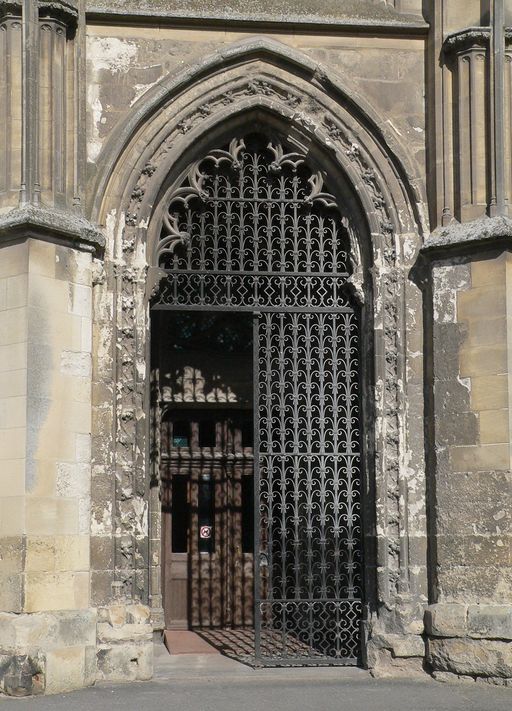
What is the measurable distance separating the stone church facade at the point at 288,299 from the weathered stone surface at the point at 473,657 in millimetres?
19

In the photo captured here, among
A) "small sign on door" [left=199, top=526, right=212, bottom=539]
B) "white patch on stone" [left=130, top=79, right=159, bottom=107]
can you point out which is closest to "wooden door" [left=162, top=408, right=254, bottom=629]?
"small sign on door" [left=199, top=526, right=212, bottom=539]

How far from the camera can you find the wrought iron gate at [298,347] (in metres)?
11.0

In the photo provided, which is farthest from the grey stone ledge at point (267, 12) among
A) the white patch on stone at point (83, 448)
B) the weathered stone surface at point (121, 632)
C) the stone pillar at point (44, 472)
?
the weathered stone surface at point (121, 632)

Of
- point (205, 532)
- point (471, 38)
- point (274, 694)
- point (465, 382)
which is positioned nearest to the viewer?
point (274, 694)

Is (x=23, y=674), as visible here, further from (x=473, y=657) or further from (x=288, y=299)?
(x=288, y=299)

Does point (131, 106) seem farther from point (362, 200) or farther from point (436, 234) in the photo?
point (436, 234)

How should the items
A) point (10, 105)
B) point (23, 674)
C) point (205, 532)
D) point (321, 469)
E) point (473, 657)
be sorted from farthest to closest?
point (205, 532) < point (321, 469) < point (10, 105) < point (473, 657) < point (23, 674)

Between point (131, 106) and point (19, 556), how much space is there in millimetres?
4218

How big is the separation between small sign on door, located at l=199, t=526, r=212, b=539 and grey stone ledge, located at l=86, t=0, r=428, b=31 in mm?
6087

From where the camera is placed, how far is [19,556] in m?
9.68

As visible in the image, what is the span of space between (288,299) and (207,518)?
143 inches

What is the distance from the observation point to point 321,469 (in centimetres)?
1102

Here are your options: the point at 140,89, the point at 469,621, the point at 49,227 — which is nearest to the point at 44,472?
the point at 49,227

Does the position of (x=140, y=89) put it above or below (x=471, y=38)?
below
